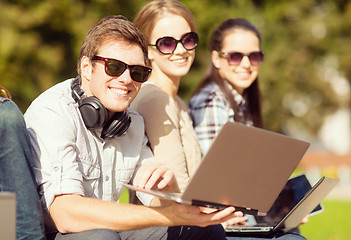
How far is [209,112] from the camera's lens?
429cm

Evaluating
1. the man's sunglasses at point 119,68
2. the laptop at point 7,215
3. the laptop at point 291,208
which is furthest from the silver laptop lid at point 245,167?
the man's sunglasses at point 119,68

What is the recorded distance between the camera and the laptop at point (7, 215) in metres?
1.90

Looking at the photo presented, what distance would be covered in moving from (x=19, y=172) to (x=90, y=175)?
0.45 m

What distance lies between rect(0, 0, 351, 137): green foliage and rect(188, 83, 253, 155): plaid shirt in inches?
551

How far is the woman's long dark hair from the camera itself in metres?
4.59

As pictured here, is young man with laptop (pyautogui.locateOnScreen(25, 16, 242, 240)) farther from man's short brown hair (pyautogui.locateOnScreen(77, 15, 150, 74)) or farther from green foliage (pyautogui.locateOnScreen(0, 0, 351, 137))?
green foliage (pyautogui.locateOnScreen(0, 0, 351, 137))

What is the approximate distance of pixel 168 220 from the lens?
2.42m

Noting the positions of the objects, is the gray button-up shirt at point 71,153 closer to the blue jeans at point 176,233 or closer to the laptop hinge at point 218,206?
the blue jeans at point 176,233

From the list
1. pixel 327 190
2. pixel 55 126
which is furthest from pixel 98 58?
pixel 327 190

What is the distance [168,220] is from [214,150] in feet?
1.35

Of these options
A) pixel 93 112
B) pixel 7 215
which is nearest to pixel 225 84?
pixel 93 112

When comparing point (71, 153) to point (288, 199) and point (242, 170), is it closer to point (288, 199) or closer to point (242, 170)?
Answer: point (242, 170)

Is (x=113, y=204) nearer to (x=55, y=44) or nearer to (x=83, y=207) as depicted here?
(x=83, y=207)

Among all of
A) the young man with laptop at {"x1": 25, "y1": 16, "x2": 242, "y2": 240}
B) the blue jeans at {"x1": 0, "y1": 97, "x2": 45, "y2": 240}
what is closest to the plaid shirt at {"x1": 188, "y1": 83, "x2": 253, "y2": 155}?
the young man with laptop at {"x1": 25, "y1": 16, "x2": 242, "y2": 240}
